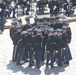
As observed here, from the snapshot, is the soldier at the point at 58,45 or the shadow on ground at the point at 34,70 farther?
the shadow on ground at the point at 34,70

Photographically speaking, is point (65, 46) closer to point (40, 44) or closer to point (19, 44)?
point (40, 44)

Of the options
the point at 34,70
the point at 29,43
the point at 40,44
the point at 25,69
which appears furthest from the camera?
the point at 25,69

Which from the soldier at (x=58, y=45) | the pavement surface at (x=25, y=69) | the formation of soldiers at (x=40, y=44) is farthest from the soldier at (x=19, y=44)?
the soldier at (x=58, y=45)

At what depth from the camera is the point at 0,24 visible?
60.1 feet

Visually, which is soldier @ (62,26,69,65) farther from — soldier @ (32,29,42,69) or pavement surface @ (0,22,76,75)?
soldier @ (32,29,42,69)

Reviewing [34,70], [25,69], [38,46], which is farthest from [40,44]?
[25,69]

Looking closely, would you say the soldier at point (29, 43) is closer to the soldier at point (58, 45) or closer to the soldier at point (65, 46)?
the soldier at point (58, 45)

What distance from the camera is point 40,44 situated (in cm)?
1227

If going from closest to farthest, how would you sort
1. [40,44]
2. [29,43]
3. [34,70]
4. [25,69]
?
1. [40,44]
2. [29,43]
3. [34,70]
4. [25,69]

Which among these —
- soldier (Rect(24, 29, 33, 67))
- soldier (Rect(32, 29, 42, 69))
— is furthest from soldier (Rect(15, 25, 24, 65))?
soldier (Rect(32, 29, 42, 69))

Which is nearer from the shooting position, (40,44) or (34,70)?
(40,44)

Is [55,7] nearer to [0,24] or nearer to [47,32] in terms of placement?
[0,24]

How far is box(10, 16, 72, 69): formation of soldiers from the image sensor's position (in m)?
12.2

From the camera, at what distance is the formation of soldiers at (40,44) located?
1225 centimetres
